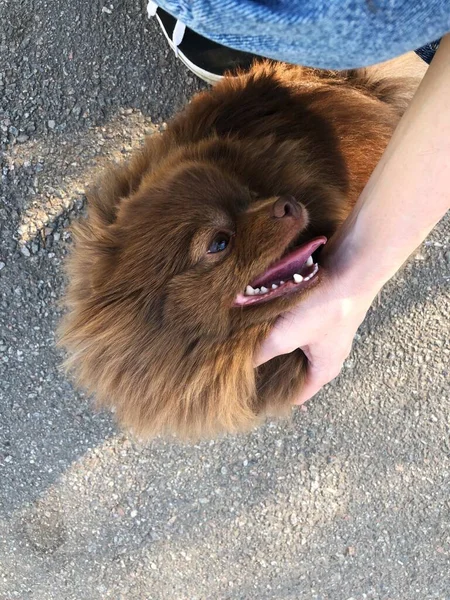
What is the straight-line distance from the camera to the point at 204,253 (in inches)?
65.4

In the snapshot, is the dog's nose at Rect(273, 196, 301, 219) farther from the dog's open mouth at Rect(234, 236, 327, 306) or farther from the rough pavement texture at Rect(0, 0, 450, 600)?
the rough pavement texture at Rect(0, 0, 450, 600)

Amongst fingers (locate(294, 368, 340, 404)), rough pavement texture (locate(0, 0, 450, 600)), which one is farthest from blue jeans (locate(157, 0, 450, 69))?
rough pavement texture (locate(0, 0, 450, 600))

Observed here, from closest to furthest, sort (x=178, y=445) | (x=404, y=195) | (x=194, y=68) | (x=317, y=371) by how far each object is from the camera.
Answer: (x=404, y=195) < (x=317, y=371) < (x=194, y=68) < (x=178, y=445)

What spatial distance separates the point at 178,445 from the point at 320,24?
2.17m

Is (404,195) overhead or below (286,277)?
overhead

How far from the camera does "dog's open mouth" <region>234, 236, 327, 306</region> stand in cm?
168

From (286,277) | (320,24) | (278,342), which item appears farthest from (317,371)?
(320,24)

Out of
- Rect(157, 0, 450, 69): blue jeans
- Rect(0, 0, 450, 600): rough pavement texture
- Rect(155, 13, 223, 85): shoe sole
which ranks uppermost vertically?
Rect(157, 0, 450, 69): blue jeans

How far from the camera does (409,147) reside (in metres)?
1.33

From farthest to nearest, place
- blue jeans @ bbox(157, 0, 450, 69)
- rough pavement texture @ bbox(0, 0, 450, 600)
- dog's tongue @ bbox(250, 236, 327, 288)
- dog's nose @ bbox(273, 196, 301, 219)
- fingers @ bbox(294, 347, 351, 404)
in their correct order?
rough pavement texture @ bbox(0, 0, 450, 600) → fingers @ bbox(294, 347, 351, 404) → dog's tongue @ bbox(250, 236, 327, 288) → dog's nose @ bbox(273, 196, 301, 219) → blue jeans @ bbox(157, 0, 450, 69)

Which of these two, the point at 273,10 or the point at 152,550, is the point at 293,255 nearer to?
the point at 273,10

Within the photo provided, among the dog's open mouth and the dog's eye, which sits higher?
the dog's eye

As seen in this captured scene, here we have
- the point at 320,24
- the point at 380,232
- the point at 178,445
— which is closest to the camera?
the point at 320,24

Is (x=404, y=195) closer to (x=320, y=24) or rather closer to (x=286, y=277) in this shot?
(x=286, y=277)
